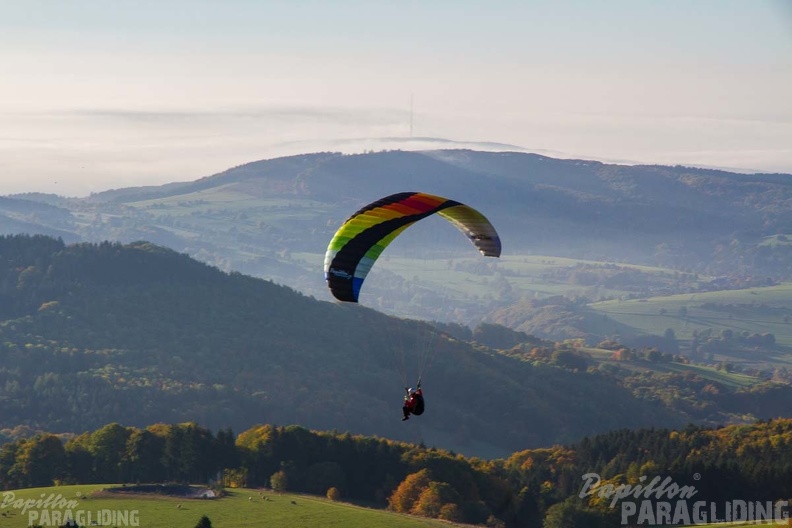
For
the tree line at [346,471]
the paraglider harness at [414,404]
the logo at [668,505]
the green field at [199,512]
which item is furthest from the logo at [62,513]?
the logo at [668,505]

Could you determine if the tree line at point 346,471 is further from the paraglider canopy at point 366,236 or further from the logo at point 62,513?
the paraglider canopy at point 366,236

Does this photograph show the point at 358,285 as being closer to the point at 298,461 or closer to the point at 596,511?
the point at 596,511

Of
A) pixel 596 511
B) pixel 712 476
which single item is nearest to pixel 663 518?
pixel 596 511

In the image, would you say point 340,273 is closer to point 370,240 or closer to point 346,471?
point 370,240

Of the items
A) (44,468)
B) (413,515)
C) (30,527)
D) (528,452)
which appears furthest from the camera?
(528,452)

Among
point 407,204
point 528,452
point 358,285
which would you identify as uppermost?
point 407,204

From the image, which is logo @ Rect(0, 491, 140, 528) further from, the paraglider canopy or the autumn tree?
the paraglider canopy
